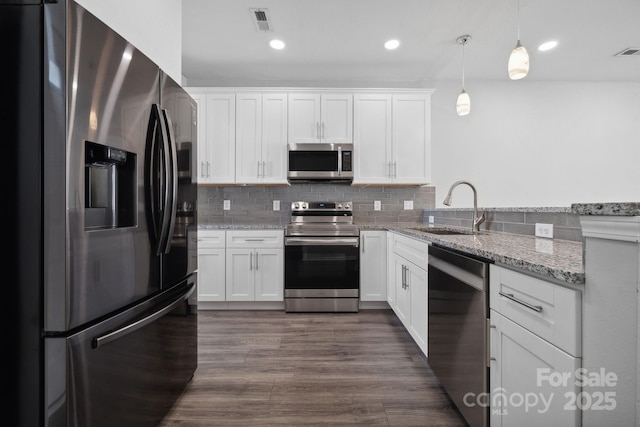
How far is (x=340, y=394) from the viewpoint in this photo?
1780 millimetres

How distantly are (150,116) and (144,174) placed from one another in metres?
0.26

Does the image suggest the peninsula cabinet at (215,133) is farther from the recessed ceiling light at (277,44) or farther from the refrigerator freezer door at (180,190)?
the refrigerator freezer door at (180,190)

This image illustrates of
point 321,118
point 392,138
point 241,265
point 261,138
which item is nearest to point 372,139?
point 392,138

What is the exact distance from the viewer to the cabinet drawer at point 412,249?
2.06 metres

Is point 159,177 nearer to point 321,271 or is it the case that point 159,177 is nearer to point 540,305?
point 540,305

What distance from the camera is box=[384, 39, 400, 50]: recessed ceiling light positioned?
9.82 ft

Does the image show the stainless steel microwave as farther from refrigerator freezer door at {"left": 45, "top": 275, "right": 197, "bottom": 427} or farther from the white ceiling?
refrigerator freezer door at {"left": 45, "top": 275, "right": 197, "bottom": 427}

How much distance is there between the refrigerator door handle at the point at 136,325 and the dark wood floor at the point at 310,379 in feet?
2.04

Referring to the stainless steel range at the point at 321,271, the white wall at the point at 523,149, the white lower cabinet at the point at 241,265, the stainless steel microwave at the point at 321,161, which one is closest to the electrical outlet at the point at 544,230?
the stainless steel range at the point at 321,271

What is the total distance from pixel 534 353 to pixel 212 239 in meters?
2.96

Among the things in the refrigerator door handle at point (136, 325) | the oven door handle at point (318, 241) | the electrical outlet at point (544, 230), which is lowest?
the refrigerator door handle at point (136, 325)

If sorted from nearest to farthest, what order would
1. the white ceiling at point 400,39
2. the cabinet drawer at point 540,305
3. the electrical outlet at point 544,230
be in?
the cabinet drawer at point 540,305, the electrical outlet at point 544,230, the white ceiling at point 400,39

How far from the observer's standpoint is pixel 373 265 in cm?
329
